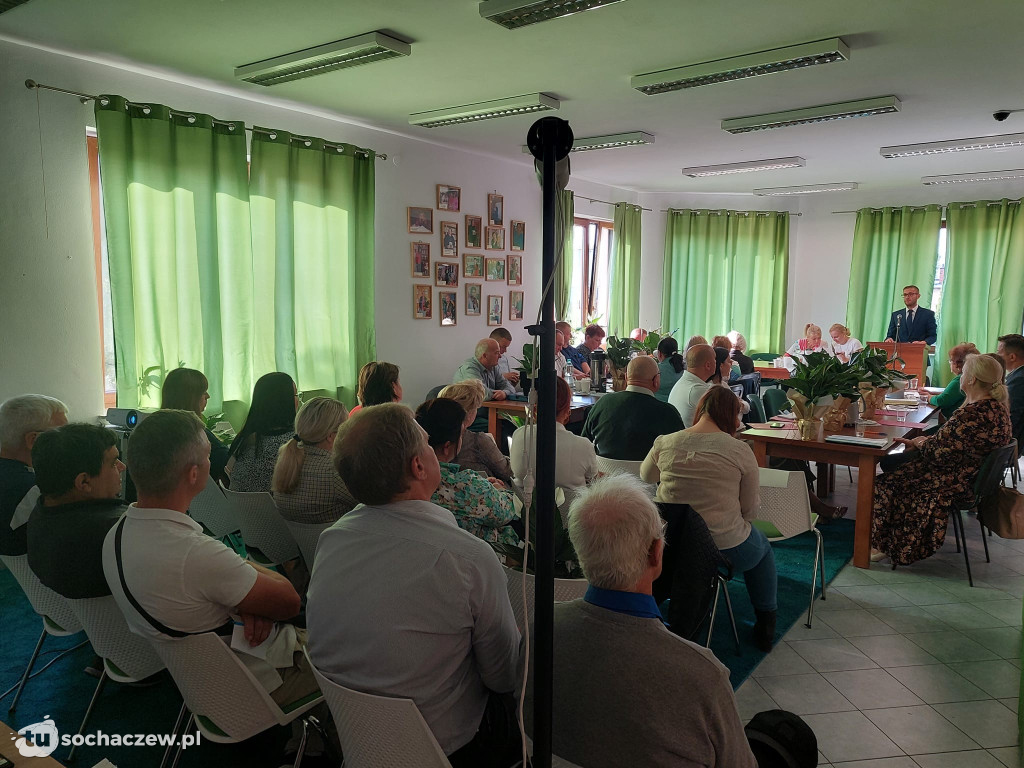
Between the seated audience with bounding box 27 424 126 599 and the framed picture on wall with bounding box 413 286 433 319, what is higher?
the framed picture on wall with bounding box 413 286 433 319

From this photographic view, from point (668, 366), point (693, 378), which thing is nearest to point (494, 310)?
point (668, 366)

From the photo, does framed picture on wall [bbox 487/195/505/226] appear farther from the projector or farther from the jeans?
the jeans

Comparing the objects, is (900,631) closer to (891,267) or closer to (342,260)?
(342,260)

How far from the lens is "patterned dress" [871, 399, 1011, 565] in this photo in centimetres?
396

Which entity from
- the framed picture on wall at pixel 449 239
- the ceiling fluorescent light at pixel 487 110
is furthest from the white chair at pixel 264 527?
the framed picture on wall at pixel 449 239

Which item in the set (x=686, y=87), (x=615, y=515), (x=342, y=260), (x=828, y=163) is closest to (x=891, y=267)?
(x=828, y=163)

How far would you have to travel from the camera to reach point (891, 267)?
9.77 m

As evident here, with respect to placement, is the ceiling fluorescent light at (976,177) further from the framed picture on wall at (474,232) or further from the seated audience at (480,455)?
the seated audience at (480,455)

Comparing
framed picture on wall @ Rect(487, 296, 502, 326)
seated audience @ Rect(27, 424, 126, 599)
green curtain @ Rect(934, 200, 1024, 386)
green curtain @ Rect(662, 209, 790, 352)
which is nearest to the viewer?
seated audience @ Rect(27, 424, 126, 599)

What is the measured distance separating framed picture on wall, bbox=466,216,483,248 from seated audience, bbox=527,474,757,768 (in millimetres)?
6224

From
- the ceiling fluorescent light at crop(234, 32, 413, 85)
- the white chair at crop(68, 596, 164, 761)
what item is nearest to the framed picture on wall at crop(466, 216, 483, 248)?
the ceiling fluorescent light at crop(234, 32, 413, 85)

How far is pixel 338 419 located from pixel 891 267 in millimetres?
9189

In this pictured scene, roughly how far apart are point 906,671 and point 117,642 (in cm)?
295

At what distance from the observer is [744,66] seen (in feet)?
14.3
